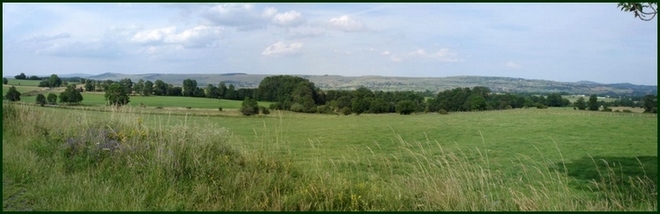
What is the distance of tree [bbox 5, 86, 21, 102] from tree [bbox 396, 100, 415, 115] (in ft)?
64.0

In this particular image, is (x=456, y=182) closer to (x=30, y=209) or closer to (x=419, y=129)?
(x=30, y=209)

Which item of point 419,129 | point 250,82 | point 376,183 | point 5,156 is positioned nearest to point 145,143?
point 5,156

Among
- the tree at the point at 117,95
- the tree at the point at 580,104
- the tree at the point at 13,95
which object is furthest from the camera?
the tree at the point at 580,104

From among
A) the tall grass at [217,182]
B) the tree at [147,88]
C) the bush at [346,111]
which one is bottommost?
the bush at [346,111]

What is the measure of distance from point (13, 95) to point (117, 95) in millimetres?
3590

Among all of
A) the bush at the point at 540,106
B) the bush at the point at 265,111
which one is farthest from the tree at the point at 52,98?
the bush at the point at 540,106

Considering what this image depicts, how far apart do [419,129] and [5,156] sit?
23.6 m

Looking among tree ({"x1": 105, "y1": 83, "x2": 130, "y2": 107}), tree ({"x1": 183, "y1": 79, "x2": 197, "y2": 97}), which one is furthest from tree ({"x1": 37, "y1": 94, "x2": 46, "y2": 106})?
tree ({"x1": 183, "y1": 79, "x2": 197, "y2": 97})

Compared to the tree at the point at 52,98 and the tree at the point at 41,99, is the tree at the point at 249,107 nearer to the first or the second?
the tree at the point at 52,98

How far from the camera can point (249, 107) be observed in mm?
17812

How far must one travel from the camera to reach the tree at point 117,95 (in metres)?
15.4

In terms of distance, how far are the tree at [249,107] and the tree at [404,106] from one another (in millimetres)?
12439

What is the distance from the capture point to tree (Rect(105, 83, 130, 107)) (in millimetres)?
15356

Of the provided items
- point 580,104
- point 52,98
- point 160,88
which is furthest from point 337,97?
point 580,104
